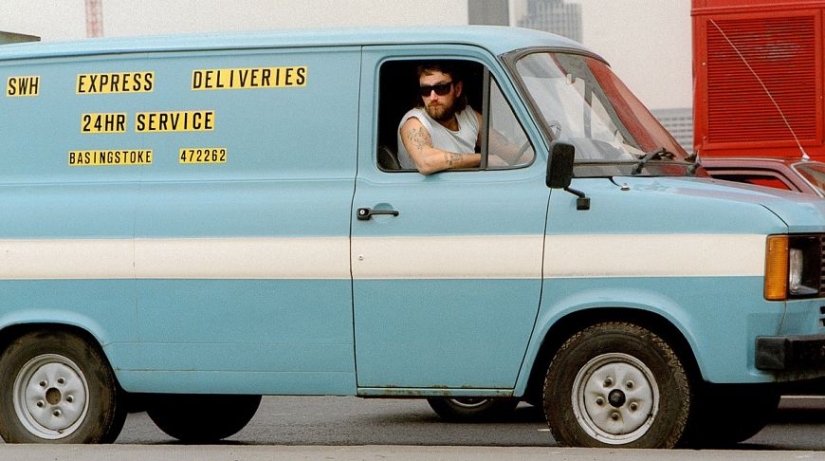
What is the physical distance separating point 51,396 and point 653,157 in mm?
3291

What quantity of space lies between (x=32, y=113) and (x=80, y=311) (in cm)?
110

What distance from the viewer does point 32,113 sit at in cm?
844

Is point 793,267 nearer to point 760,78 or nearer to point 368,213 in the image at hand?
point 368,213

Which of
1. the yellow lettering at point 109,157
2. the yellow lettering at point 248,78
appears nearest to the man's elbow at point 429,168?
the yellow lettering at point 248,78

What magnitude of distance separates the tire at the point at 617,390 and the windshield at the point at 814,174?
125 inches

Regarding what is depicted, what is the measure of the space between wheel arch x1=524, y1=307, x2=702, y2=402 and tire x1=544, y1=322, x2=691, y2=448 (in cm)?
6

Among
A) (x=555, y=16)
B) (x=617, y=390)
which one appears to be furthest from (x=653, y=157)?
(x=555, y=16)

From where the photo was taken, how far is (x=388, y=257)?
7594 millimetres

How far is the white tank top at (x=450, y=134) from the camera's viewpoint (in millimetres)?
7805

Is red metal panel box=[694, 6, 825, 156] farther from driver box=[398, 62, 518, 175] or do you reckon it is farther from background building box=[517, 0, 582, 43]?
driver box=[398, 62, 518, 175]

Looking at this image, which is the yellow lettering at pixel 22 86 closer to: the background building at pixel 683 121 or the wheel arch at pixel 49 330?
the wheel arch at pixel 49 330

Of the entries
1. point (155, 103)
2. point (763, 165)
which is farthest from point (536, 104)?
point (763, 165)

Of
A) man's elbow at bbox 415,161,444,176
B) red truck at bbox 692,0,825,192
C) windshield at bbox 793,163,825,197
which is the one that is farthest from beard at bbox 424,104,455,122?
red truck at bbox 692,0,825,192

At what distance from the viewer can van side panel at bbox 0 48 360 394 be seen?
7773 mm
